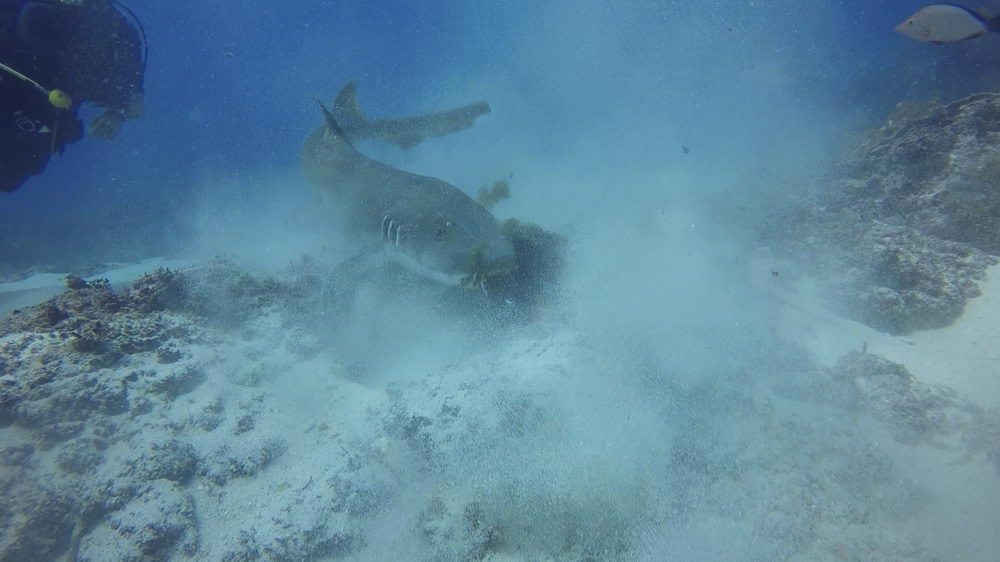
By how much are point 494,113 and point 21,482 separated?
2745cm

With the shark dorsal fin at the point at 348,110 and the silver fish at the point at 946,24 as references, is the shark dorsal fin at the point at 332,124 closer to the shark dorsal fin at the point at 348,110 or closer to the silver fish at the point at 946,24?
the shark dorsal fin at the point at 348,110

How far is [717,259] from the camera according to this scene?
23.7 feet

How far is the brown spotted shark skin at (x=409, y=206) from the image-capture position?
4.74 m

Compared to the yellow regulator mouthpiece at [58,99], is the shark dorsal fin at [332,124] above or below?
below

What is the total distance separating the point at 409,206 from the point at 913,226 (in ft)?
27.2

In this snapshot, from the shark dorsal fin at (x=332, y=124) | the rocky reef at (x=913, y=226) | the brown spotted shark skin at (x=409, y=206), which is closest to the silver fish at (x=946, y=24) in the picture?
the rocky reef at (x=913, y=226)

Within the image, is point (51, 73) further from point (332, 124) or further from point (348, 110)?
point (348, 110)

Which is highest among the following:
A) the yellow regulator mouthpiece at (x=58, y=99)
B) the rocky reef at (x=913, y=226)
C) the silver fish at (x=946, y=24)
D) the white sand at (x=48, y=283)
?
the yellow regulator mouthpiece at (x=58, y=99)

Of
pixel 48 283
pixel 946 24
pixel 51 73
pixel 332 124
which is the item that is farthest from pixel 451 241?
pixel 48 283

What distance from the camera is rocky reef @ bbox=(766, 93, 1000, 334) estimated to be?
5.30m

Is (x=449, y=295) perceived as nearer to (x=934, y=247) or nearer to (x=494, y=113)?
(x=934, y=247)

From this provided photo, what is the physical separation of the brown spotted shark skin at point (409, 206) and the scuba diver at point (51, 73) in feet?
11.8

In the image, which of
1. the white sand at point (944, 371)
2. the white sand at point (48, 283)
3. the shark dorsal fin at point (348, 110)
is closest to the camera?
the white sand at point (944, 371)

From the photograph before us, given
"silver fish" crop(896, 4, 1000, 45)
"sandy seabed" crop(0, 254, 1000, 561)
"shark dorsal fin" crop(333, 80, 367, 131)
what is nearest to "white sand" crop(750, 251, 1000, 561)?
"sandy seabed" crop(0, 254, 1000, 561)
